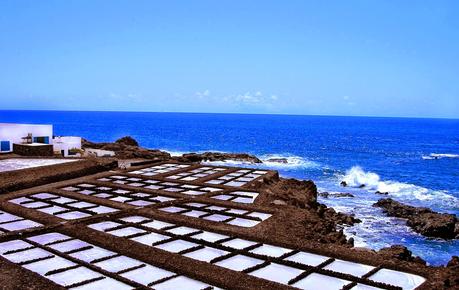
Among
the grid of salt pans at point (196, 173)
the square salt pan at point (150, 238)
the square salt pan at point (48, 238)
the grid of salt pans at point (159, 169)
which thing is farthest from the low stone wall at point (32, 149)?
the square salt pan at point (150, 238)

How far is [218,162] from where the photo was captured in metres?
71.4

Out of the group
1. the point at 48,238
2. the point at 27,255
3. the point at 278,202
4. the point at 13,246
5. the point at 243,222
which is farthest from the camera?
the point at 278,202

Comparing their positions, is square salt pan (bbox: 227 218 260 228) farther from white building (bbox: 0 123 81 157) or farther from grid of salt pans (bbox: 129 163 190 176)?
white building (bbox: 0 123 81 157)

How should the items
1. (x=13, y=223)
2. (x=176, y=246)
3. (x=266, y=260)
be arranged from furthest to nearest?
1. (x=13, y=223)
2. (x=176, y=246)
3. (x=266, y=260)

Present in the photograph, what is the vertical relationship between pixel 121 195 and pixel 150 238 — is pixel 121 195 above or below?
above

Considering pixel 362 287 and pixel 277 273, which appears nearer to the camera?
pixel 362 287

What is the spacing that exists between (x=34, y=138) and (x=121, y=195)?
2327 centimetres

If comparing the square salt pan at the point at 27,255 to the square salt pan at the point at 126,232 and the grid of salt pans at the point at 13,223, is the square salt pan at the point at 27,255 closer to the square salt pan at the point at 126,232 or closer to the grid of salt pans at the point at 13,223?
the grid of salt pans at the point at 13,223

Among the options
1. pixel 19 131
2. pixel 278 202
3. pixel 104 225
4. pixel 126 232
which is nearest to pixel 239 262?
pixel 126 232

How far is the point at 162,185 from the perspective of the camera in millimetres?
31500

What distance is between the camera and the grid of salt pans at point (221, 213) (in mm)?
22422

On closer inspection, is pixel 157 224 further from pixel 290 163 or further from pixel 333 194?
pixel 290 163

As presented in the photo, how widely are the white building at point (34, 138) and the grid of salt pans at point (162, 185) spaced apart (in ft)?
49.2

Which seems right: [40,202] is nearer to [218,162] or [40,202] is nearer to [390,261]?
[390,261]
